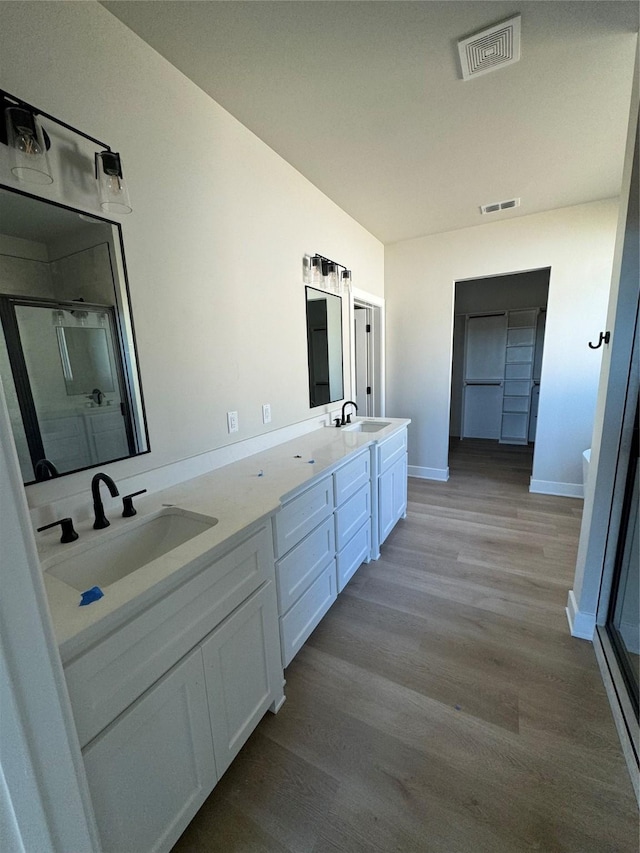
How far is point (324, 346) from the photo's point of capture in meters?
2.72

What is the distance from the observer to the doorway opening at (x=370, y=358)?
3.85 meters

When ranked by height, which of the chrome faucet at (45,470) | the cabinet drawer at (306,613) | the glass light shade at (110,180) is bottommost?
the cabinet drawer at (306,613)

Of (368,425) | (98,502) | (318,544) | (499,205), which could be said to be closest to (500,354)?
(499,205)

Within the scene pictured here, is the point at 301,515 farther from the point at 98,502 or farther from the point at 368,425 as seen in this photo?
the point at 368,425

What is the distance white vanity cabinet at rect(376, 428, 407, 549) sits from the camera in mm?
2430

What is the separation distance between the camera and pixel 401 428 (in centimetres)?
277

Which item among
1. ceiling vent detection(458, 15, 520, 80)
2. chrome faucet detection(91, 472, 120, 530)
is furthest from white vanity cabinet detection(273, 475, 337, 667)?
ceiling vent detection(458, 15, 520, 80)

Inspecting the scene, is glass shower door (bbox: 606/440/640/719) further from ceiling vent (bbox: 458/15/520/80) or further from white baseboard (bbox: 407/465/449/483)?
white baseboard (bbox: 407/465/449/483)

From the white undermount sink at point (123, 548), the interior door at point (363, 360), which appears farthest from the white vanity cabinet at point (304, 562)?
the interior door at point (363, 360)

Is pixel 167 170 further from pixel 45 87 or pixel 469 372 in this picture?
pixel 469 372

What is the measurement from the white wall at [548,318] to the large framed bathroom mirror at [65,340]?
124 inches

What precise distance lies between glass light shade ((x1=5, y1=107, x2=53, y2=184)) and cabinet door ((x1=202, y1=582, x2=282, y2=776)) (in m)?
1.52

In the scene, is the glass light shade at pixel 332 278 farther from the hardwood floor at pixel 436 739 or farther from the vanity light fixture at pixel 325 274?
the hardwood floor at pixel 436 739

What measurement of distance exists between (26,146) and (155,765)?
5.82 feet
